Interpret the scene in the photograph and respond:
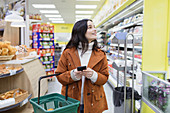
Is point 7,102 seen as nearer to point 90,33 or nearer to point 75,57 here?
point 75,57

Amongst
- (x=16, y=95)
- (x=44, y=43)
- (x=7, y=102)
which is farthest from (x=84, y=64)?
(x=44, y=43)

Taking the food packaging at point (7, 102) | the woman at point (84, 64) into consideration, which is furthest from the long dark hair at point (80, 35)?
the food packaging at point (7, 102)

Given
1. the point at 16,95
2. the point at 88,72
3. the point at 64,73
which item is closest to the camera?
the point at 88,72

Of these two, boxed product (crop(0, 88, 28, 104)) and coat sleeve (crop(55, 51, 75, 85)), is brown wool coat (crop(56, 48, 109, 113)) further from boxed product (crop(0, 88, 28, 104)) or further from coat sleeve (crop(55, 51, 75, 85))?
boxed product (crop(0, 88, 28, 104))

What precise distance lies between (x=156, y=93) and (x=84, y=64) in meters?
1.45

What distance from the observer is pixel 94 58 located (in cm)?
153

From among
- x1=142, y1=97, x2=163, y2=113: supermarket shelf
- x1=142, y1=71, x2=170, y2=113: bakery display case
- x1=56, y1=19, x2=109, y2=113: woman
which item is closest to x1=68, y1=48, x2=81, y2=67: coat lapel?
x1=56, y1=19, x2=109, y2=113: woman

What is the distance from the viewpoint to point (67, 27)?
18.0 m

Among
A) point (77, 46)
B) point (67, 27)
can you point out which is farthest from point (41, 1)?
point (67, 27)

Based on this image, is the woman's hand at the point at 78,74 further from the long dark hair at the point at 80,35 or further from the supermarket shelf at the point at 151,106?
the supermarket shelf at the point at 151,106

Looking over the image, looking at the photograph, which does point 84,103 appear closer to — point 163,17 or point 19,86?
point 19,86

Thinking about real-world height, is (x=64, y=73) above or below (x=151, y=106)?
above

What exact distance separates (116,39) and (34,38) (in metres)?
3.93

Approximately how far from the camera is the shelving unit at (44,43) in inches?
215
